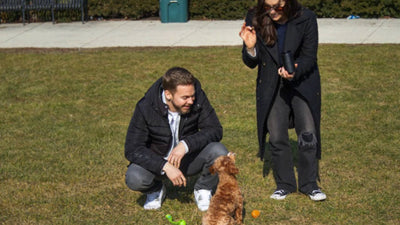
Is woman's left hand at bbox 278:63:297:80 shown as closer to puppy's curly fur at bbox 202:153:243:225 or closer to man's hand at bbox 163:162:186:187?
puppy's curly fur at bbox 202:153:243:225

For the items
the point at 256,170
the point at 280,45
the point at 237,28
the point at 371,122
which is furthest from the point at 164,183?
the point at 237,28

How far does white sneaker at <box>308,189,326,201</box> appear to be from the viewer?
5344 mm

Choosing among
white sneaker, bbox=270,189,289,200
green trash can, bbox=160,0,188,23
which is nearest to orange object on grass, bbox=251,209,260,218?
white sneaker, bbox=270,189,289,200

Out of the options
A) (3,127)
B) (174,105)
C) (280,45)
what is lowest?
(3,127)

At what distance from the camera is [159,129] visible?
505 cm

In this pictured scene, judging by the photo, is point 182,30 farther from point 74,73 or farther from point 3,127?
point 3,127

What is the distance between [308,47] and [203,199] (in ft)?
5.31

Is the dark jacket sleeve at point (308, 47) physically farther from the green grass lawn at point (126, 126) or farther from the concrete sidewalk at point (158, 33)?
the concrete sidewalk at point (158, 33)

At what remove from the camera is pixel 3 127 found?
7855 mm

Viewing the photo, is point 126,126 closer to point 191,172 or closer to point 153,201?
point 153,201

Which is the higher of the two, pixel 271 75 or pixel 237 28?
pixel 271 75

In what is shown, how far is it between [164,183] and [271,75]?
155 centimetres

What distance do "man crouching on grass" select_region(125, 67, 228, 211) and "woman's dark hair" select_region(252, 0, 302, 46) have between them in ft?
2.31

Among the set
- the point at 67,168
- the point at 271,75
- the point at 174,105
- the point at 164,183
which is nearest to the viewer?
the point at 174,105
